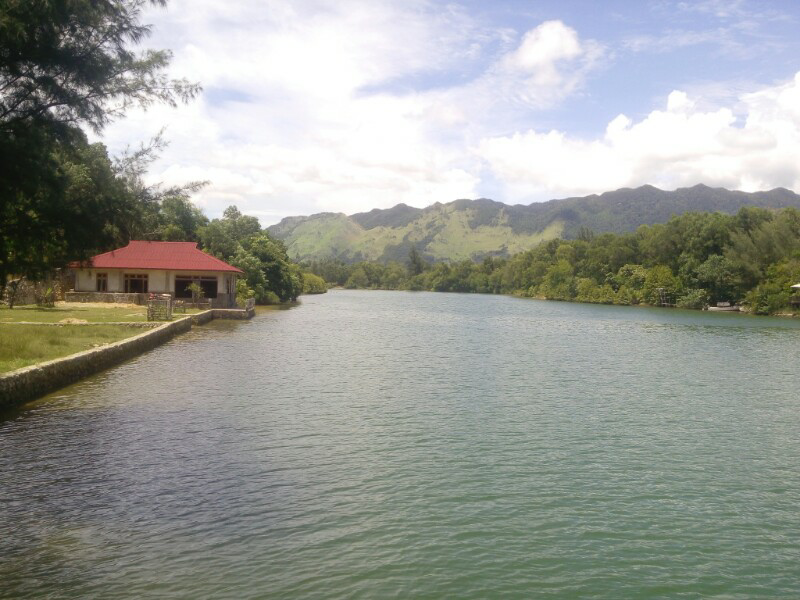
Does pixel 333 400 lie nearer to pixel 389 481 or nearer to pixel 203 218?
pixel 389 481

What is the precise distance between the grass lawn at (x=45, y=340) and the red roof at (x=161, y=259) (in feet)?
61.8

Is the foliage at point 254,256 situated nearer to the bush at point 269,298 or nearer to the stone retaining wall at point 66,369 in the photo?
the bush at point 269,298

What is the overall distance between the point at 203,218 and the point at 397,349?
48877 millimetres

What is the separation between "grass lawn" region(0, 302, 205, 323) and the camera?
3159 centimetres

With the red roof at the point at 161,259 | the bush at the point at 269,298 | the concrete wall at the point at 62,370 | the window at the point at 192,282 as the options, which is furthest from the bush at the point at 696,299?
the concrete wall at the point at 62,370

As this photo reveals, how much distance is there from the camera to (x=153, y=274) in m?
49.2

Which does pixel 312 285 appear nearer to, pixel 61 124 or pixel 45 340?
pixel 45 340

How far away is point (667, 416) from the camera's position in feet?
56.8

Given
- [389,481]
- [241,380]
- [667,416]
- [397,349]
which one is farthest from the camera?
[397,349]

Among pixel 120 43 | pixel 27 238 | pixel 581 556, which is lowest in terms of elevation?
pixel 581 556

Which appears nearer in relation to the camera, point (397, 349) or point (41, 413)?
point (41, 413)

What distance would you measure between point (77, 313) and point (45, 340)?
1559 cm

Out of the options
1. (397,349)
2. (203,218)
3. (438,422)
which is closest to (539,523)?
(438,422)

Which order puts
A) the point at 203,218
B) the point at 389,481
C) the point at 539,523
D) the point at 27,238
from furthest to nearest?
the point at 203,218 < the point at 389,481 < the point at 27,238 < the point at 539,523
